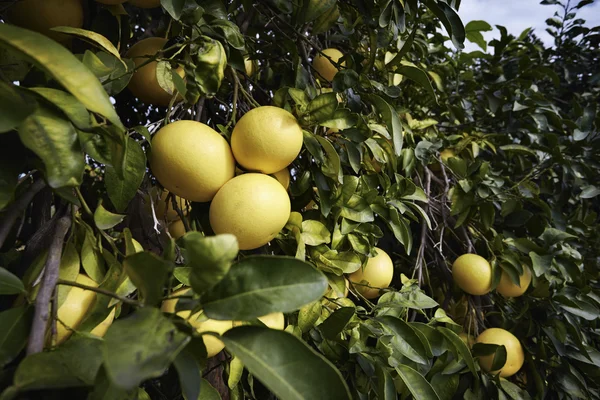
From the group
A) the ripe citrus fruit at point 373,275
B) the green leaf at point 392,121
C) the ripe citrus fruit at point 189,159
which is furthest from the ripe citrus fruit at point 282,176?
the ripe citrus fruit at point 373,275

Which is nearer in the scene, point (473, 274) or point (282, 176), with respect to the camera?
point (282, 176)

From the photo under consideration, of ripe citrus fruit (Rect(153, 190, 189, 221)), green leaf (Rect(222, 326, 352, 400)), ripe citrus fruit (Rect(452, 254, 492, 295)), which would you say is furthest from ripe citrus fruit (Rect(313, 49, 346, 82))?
green leaf (Rect(222, 326, 352, 400))

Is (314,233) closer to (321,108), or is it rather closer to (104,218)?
(321,108)

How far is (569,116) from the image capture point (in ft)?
6.64

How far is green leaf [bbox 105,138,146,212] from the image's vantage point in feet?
1.82

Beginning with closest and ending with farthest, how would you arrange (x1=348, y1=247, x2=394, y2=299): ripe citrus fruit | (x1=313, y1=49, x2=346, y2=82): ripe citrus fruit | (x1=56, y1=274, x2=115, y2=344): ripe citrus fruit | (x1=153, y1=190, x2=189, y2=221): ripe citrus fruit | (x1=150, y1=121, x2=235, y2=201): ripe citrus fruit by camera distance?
(x1=56, y1=274, x2=115, y2=344): ripe citrus fruit < (x1=150, y1=121, x2=235, y2=201): ripe citrus fruit < (x1=153, y1=190, x2=189, y2=221): ripe citrus fruit < (x1=348, y1=247, x2=394, y2=299): ripe citrus fruit < (x1=313, y1=49, x2=346, y2=82): ripe citrus fruit

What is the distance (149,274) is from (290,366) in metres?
0.16

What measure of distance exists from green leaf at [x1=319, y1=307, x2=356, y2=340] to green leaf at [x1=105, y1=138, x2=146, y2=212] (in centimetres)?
38

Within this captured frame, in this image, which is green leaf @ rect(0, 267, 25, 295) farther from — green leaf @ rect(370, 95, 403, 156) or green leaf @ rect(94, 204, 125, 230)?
green leaf @ rect(370, 95, 403, 156)

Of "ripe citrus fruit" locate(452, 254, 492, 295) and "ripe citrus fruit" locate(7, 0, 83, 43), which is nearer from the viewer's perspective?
"ripe citrus fruit" locate(7, 0, 83, 43)

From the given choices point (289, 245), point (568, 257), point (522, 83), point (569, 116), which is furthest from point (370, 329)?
point (569, 116)

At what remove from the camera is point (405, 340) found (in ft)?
2.54

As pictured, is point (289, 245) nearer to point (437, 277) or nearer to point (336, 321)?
point (336, 321)

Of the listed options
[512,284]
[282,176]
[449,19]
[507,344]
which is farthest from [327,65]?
[507,344]
